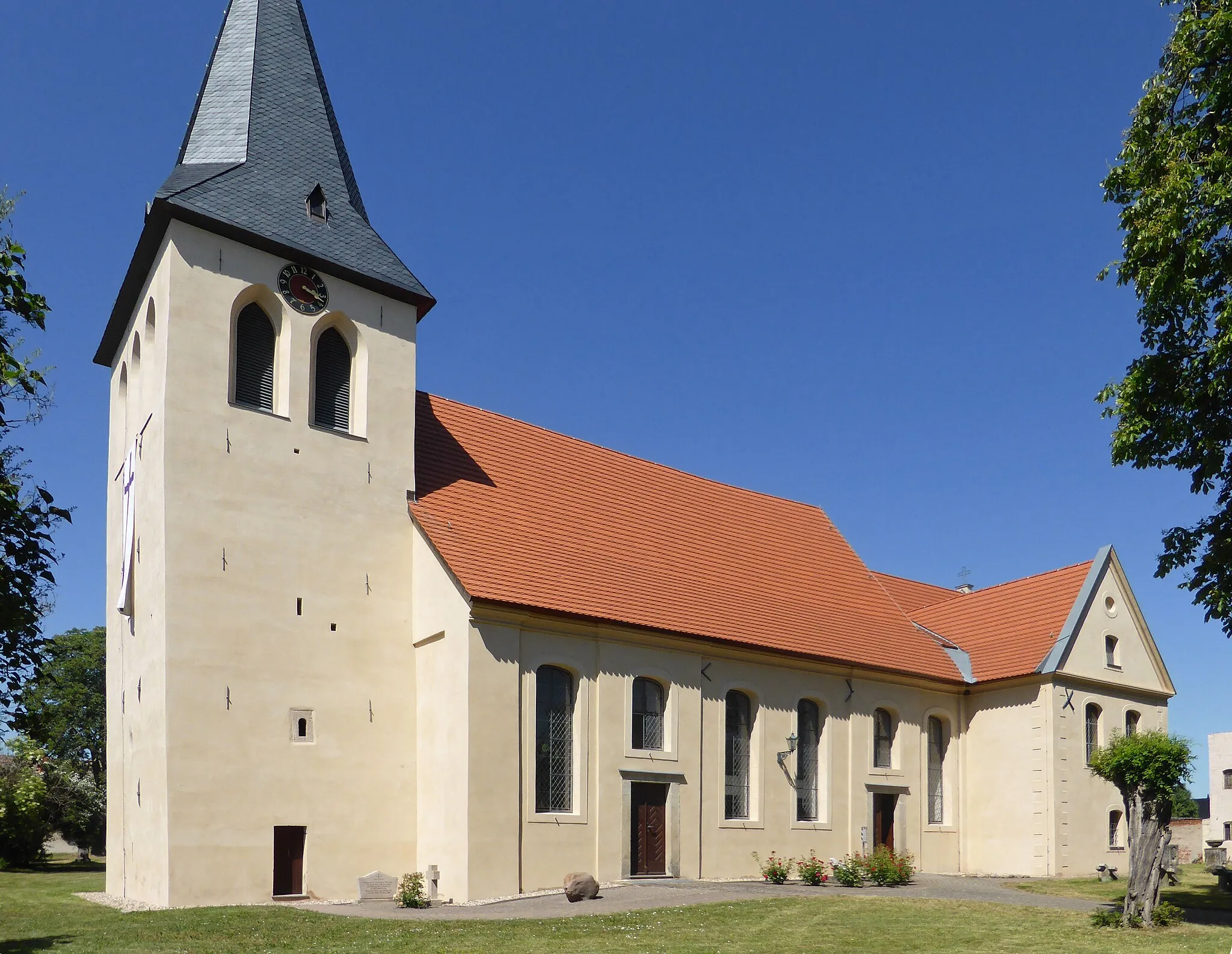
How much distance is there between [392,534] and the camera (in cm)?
2409

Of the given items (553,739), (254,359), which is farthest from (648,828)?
(254,359)

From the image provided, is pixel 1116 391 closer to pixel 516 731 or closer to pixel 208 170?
pixel 516 731

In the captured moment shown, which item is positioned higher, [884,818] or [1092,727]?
[1092,727]

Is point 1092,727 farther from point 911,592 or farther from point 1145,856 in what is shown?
point 1145,856

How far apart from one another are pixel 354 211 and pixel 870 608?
682 inches

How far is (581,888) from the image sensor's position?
20.4m

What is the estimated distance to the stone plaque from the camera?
2134 centimetres

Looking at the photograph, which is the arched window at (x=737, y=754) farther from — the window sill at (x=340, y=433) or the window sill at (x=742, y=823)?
the window sill at (x=340, y=433)

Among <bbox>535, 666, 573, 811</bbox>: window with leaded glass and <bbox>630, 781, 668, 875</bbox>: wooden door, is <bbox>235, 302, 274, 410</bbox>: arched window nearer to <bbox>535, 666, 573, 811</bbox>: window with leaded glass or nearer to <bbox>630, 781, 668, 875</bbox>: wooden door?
<bbox>535, 666, 573, 811</bbox>: window with leaded glass

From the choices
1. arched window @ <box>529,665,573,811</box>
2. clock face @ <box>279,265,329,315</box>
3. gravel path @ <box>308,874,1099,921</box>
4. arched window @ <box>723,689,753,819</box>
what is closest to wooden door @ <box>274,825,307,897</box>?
gravel path @ <box>308,874,1099,921</box>

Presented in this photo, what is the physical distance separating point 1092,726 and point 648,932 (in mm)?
19008

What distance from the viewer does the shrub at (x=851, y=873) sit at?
24.4 metres

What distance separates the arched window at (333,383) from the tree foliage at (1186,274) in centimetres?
1442

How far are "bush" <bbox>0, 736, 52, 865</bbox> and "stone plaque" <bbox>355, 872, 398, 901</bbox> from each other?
19299 mm
